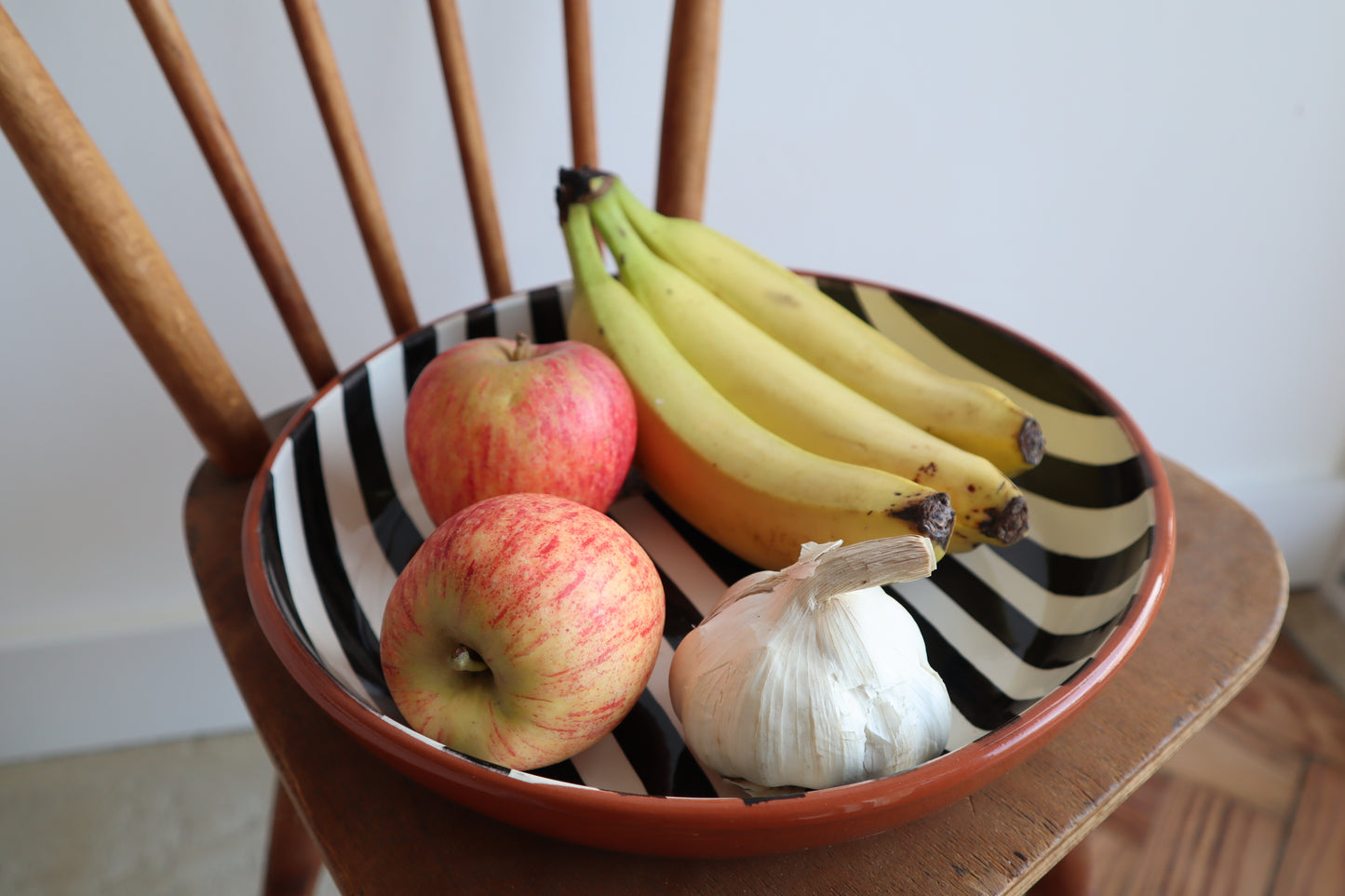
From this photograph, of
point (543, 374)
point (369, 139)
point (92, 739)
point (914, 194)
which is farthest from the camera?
point (92, 739)

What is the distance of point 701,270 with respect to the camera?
49cm

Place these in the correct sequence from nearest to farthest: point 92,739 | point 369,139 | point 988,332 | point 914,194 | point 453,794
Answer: point 453,794 < point 988,332 < point 369,139 < point 914,194 < point 92,739

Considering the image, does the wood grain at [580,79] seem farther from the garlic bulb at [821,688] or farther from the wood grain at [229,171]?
the garlic bulb at [821,688]

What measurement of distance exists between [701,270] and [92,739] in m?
0.89

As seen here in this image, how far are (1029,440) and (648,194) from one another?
46 centimetres

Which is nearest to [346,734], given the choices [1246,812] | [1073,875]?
[1073,875]

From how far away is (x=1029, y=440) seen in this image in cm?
40

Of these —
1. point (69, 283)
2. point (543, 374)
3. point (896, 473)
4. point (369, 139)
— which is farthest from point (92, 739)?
point (896, 473)

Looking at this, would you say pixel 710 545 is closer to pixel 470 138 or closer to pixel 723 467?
pixel 723 467

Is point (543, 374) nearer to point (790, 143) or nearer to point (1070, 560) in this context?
point (1070, 560)

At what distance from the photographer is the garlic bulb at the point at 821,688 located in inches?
11.6

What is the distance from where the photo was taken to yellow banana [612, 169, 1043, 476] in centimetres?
41

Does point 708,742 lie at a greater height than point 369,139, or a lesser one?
lesser

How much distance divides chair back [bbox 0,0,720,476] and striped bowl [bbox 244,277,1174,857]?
0.17 feet
